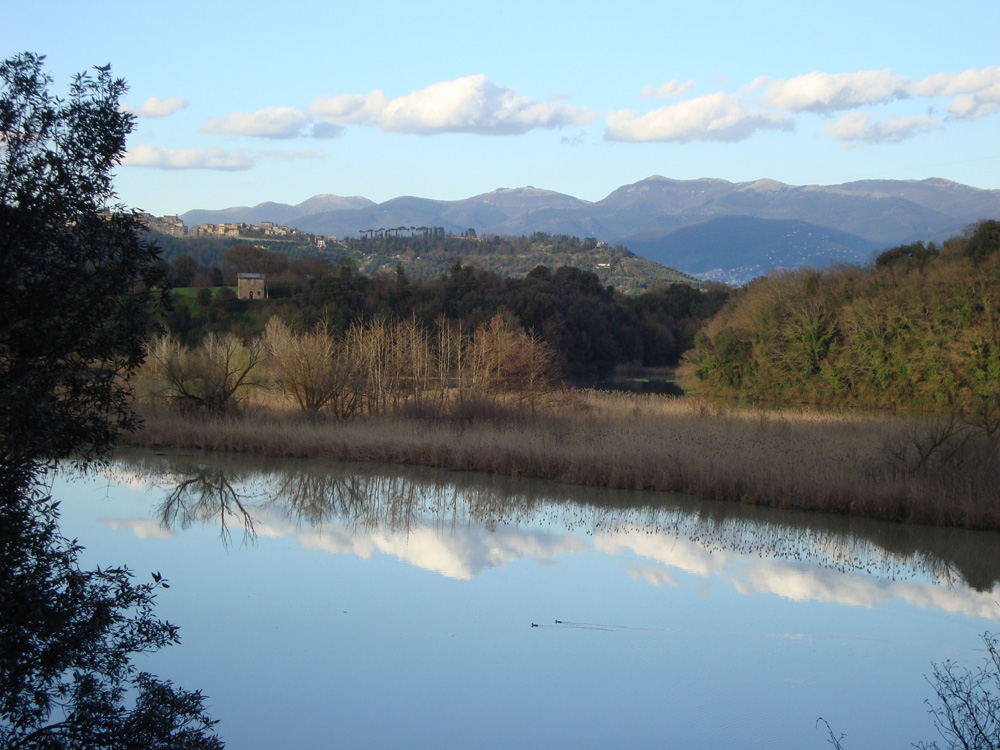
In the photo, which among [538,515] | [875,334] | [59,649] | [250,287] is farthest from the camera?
[250,287]

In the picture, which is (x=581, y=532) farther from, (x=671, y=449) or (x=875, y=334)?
(x=875, y=334)

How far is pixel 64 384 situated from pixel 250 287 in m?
48.6

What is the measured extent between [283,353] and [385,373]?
2696mm

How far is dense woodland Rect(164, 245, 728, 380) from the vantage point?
44.2 metres

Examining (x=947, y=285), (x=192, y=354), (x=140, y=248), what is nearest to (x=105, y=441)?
(x=140, y=248)

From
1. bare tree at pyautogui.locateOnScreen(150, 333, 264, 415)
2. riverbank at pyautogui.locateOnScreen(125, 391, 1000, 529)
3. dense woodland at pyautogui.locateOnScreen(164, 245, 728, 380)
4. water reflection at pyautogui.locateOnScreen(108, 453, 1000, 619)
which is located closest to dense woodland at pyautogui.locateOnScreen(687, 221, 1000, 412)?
dense woodland at pyautogui.locateOnScreen(164, 245, 728, 380)

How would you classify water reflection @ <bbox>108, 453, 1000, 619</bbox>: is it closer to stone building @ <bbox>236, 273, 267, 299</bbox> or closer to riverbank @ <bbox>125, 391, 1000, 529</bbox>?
riverbank @ <bbox>125, 391, 1000, 529</bbox>

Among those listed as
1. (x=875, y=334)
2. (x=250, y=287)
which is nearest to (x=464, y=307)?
(x=250, y=287)

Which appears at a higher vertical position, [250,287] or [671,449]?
[250,287]

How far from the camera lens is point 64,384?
4414 mm

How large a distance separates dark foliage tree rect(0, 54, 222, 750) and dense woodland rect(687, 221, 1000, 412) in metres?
29.2

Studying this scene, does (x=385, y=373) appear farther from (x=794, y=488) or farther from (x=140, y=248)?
(x=140, y=248)

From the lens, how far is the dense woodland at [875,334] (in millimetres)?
31750

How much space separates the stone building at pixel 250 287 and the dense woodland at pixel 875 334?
25944 millimetres
